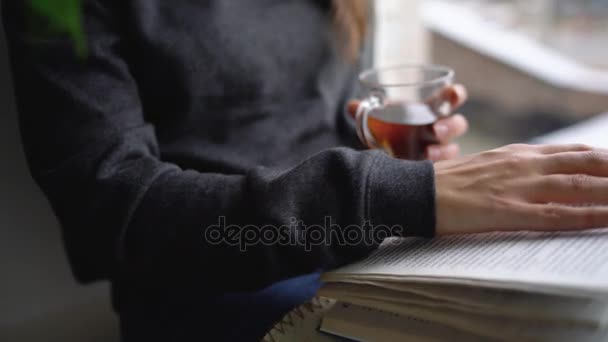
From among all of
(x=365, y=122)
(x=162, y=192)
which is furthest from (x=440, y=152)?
(x=162, y=192)

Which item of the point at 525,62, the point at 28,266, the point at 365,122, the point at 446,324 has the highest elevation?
the point at 365,122

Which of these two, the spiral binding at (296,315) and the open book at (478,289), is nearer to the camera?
the open book at (478,289)

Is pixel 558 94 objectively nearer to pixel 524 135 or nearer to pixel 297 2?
pixel 524 135

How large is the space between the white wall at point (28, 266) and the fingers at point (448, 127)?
22.2 inches

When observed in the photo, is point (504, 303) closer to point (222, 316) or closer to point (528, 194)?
point (528, 194)

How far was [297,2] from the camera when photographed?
2.72 feet

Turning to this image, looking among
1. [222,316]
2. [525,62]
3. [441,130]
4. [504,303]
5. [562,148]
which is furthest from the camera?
[525,62]

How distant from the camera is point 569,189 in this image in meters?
0.47

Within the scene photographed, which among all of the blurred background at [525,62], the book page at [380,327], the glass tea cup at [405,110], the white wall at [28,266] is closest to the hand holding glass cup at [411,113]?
the glass tea cup at [405,110]

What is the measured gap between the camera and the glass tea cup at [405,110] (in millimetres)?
671

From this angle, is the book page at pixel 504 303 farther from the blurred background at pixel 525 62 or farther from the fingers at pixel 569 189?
the blurred background at pixel 525 62

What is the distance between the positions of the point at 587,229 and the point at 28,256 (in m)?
0.71

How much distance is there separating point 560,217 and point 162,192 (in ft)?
1.25

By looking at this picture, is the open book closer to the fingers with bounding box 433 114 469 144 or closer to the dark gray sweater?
the dark gray sweater
